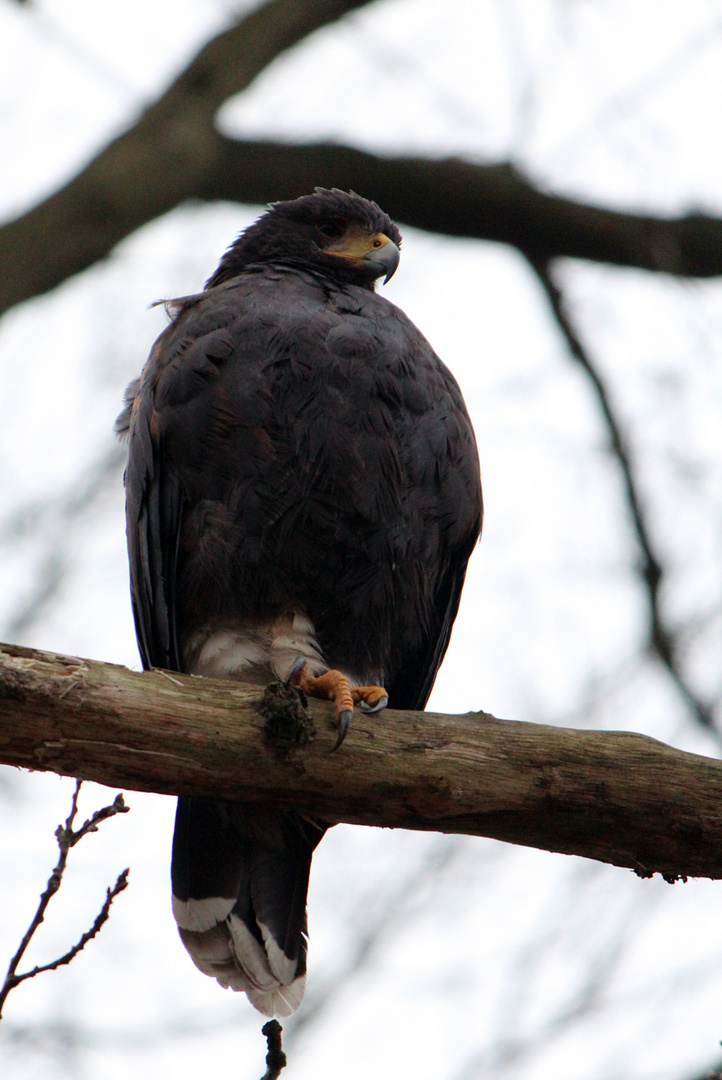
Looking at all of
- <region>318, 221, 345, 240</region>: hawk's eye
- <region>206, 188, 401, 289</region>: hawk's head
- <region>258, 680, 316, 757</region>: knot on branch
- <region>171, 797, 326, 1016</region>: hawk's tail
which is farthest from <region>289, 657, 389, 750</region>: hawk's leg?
<region>318, 221, 345, 240</region>: hawk's eye

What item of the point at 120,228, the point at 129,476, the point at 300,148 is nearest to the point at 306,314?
the point at 129,476

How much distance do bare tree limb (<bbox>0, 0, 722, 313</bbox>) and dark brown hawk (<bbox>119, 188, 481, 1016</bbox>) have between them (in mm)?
3444

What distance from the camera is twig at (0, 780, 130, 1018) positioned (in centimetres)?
216

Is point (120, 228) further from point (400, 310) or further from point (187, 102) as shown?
point (400, 310)

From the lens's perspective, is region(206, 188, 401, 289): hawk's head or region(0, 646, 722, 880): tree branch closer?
region(0, 646, 722, 880): tree branch

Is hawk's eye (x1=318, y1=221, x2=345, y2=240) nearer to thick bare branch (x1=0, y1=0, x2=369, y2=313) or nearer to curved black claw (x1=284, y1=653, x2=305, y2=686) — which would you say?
curved black claw (x1=284, y1=653, x2=305, y2=686)

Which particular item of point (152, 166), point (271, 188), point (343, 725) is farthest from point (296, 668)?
point (271, 188)

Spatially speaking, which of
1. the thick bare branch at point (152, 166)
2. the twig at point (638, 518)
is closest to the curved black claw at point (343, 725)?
the twig at point (638, 518)

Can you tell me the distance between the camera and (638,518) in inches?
264

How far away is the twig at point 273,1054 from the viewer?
244 centimetres

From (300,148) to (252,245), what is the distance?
3387mm

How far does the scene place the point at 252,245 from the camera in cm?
469

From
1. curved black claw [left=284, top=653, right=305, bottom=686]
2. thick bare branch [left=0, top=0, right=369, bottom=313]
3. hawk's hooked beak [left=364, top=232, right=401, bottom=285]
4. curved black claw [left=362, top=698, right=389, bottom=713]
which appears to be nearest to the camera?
curved black claw [left=362, top=698, right=389, bottom=713]

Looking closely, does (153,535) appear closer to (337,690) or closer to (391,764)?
(337,690)
